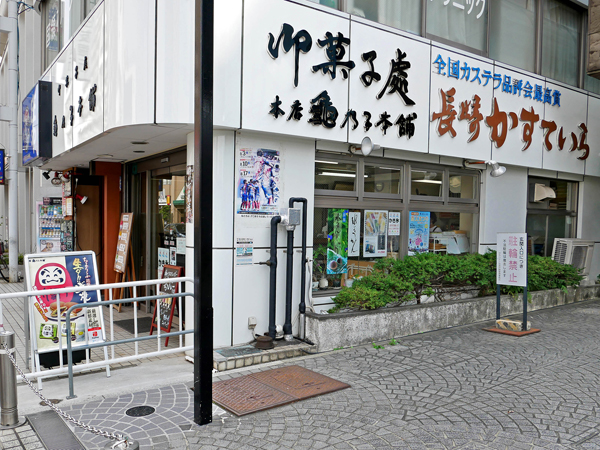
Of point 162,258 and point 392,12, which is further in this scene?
point 162,258

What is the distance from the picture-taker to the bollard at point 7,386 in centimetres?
420

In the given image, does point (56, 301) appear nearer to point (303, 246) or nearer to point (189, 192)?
point (189, 192)

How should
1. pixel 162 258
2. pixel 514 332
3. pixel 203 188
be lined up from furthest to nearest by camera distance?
pixel 162 258 < pixel 514 332 < pixel 203 188

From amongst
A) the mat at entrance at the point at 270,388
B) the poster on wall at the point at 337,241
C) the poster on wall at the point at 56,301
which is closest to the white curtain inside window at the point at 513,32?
the poster on wall at the point at 337,241

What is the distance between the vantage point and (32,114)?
33.8 ft

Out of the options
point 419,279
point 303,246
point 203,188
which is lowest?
point 419,279

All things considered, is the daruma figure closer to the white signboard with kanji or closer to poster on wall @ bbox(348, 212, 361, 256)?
poster on wall @ bbox(348, 212, 361, 256)

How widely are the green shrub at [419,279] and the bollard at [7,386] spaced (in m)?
4.34

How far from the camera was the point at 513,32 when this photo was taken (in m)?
10.7

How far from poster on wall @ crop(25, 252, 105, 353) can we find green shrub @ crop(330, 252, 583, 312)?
342cm

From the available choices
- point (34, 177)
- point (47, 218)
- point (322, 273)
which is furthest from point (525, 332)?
point (34, 177)

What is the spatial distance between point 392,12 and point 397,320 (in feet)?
17.3

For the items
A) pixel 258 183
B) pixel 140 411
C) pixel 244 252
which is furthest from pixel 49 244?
pixel 140 411

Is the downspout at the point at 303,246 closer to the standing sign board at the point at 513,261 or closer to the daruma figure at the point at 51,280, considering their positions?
the daruma figure at the point at 51,280
